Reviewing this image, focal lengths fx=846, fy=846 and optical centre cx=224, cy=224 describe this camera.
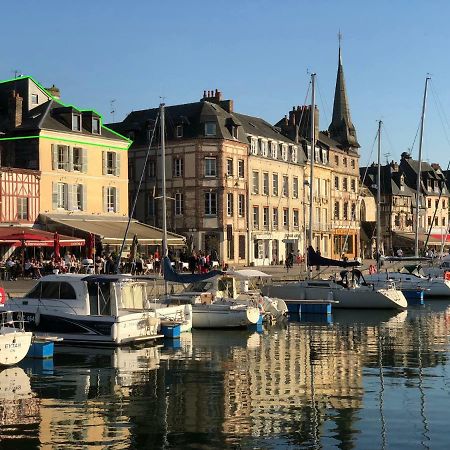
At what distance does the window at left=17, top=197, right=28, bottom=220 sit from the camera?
45.1 m

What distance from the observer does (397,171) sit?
3629 inches

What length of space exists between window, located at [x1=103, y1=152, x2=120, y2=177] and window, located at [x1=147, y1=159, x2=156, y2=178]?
25.4 ft

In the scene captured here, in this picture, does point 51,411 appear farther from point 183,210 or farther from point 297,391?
point 183,210

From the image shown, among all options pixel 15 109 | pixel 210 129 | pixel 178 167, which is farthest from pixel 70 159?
pixel 210 129

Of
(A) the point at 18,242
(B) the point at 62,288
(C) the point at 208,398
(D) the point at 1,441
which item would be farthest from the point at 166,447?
(A) the point at 18,242

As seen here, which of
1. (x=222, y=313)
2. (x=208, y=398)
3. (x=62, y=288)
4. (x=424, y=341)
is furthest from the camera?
(x=222, y=313)

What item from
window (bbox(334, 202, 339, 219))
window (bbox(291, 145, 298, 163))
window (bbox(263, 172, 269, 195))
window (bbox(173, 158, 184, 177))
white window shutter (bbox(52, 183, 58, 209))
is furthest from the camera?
window (bbox(334, 202, 339, 219))

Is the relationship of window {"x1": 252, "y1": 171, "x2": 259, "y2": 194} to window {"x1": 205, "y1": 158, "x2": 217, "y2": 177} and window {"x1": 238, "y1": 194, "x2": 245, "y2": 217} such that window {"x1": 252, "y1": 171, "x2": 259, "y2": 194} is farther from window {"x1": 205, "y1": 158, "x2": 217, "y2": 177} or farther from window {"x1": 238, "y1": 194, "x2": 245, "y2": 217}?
window {"x1": 205, "y1": 158, "x2": 217, "y2": 177}

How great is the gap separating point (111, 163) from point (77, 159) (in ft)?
10.1

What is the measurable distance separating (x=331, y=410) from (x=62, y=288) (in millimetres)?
11581

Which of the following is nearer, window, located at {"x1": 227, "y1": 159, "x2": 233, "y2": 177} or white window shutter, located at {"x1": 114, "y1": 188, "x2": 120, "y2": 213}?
white window shutter, located at {"x1": 114, "y1": 188, "x2": 120, "y2": 213}

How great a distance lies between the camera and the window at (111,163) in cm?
5097

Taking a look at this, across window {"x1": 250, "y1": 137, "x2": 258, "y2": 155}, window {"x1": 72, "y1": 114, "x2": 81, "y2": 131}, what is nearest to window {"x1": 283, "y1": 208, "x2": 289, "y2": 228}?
window {"x1": 250, "y1": 137, "x2": 258, "y2": 155}

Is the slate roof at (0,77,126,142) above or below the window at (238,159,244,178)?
above
